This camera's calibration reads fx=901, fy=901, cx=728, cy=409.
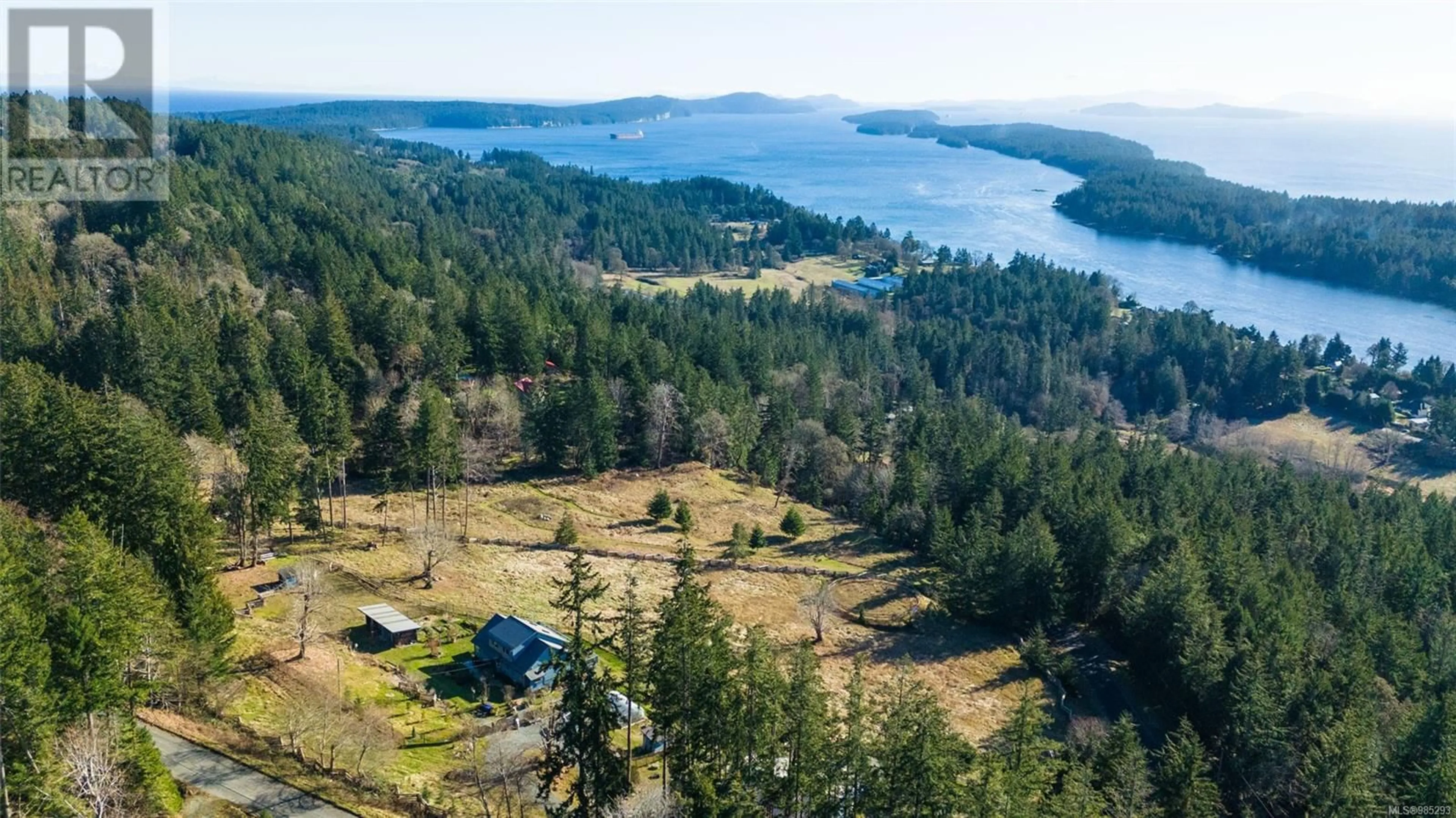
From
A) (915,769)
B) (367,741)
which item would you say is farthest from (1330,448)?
(367,741)

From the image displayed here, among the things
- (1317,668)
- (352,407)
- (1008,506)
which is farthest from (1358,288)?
(352,407)

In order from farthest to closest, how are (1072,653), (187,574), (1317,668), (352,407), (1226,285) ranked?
(1226,285) < (352,407) < (1072,653) < (1317,668) < (187,574)

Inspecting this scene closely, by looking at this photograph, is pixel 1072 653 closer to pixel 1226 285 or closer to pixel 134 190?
pixel 134 190

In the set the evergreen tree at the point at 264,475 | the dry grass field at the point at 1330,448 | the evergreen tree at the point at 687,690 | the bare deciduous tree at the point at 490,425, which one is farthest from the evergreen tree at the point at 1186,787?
the dry grass field at the point at 1330,448

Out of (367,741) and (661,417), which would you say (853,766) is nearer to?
(367,741)

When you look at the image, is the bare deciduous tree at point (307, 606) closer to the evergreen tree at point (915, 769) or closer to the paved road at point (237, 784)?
the paved road at point (237, 784)

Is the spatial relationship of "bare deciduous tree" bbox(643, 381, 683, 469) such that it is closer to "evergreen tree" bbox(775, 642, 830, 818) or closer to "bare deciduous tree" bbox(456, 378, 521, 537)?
"bare deciduous tree" bbox(456, 378, 521, 537)
